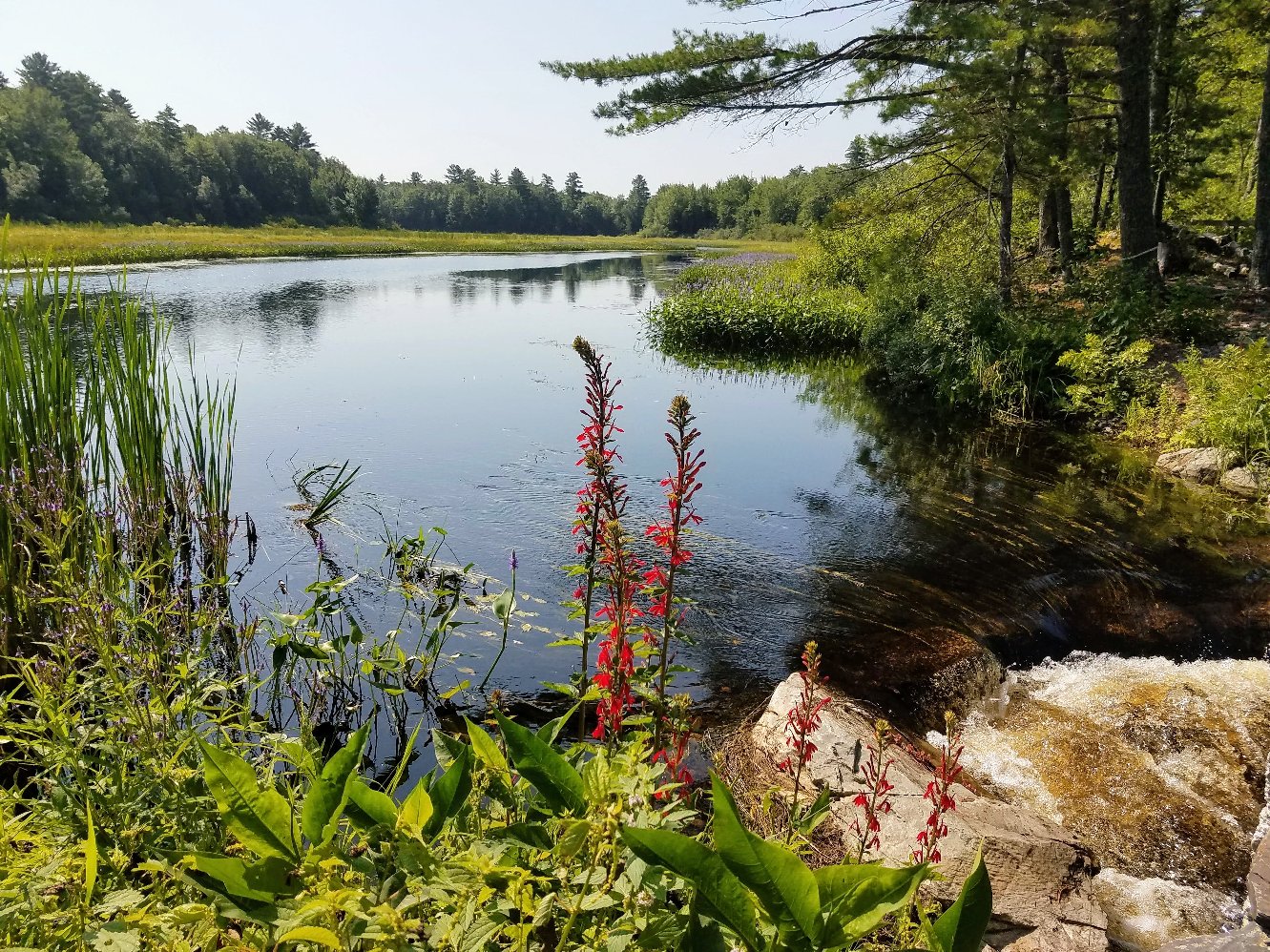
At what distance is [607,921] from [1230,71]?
2372 cm

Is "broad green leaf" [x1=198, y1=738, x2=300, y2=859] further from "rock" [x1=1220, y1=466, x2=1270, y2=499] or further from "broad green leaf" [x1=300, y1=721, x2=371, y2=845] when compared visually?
"rock" [x1=1220, y1=466, x2=1270, y2=499]

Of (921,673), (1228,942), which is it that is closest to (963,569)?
(921,673)

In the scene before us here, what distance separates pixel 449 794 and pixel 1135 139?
1473 centimetres

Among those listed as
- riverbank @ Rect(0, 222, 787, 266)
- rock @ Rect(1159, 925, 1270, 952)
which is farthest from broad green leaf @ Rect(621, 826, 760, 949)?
riverbank @ Rect(0, 222, 787, 266)

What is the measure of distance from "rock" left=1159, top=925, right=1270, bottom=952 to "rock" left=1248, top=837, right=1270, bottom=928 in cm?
20

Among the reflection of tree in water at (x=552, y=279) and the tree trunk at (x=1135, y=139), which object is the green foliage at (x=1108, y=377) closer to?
the tree trunk at (x=1135, y=139)

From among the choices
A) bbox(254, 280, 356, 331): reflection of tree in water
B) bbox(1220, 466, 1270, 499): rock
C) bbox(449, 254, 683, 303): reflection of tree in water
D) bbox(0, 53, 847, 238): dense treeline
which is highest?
bbox(0, 53, 847, 238): dense treeline

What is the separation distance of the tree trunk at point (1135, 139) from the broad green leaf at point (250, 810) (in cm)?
1411

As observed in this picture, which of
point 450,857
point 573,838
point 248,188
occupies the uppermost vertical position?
point 248,188

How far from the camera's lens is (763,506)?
8.14 metres

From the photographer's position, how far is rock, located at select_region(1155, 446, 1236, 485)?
27.9ft

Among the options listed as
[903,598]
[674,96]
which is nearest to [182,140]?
[674,96]

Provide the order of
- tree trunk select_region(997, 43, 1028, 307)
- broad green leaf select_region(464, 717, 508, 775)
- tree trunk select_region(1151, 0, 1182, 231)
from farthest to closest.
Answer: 1. tree trunk select_region(1151, 0, 1182, 231)
2. tree trunk select_region(997, 43, 1028, 307)
3. broad green leaf select_region(464, 717, 508, 775)

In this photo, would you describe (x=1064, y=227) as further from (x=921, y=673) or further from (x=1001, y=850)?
(x=1001, y=850)
